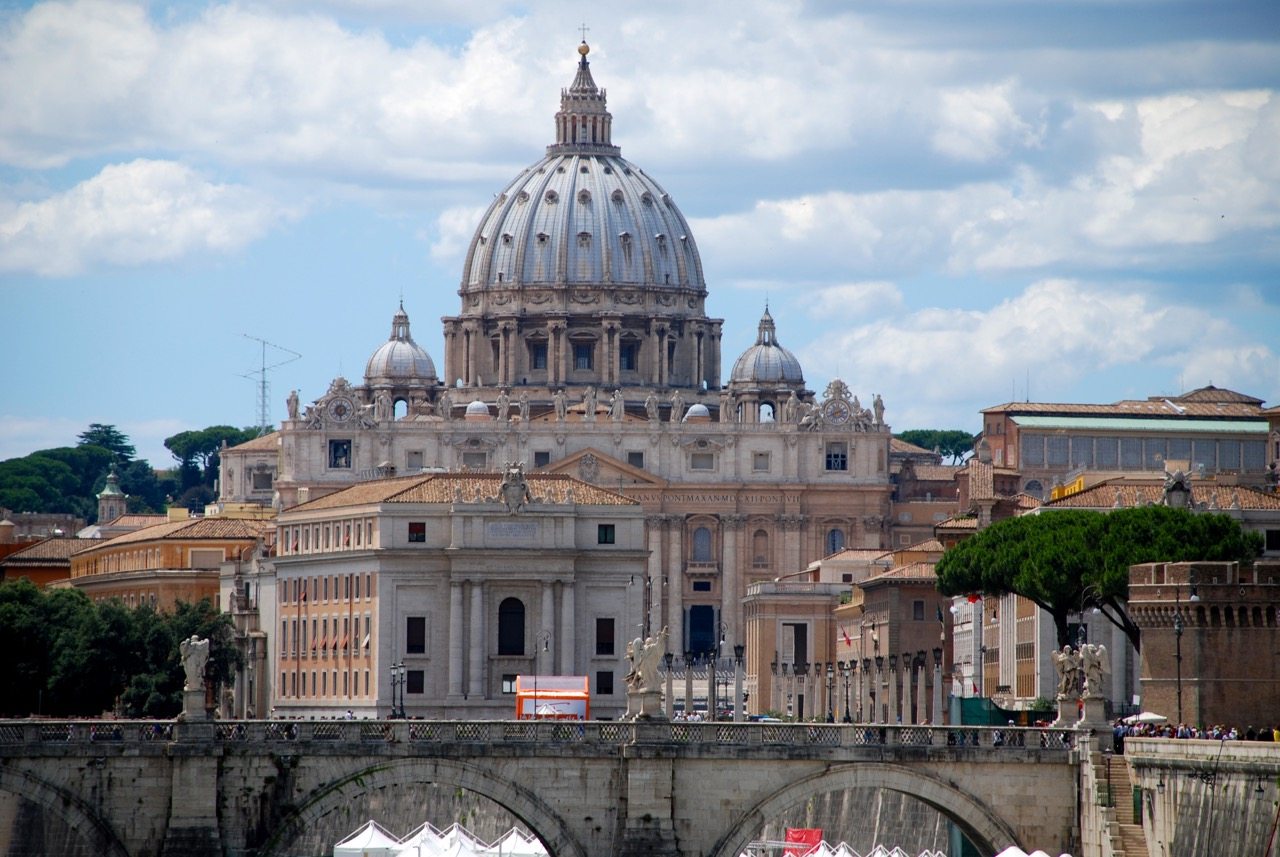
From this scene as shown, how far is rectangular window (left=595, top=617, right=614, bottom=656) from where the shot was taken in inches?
4791

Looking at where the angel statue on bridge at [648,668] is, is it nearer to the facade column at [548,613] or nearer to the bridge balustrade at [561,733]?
the bridge balustrade at [561,733]

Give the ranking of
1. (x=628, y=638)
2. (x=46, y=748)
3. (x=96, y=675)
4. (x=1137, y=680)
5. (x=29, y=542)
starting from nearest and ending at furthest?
(x=46, y=748) < (x=1137, y=680) < (x=96, y=675) < (x=628, y=638) < (x=29, y=542)

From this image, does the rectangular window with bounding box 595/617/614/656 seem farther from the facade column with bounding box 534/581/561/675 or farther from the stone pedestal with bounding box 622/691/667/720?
the stone pedestal with bounding box 622/691/667/720

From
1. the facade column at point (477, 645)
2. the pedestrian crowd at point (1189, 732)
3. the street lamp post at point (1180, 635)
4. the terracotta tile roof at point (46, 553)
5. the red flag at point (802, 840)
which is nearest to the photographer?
the pedestrian crowd at point (1189, 732)

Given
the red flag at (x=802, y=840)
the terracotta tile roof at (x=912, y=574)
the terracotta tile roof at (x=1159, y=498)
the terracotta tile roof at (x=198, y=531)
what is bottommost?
the red flag at (x=802, y=840)

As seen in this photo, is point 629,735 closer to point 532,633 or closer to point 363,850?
point 363,850

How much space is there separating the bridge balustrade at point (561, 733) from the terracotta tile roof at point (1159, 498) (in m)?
29.0

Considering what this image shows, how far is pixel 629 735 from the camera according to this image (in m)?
73.8

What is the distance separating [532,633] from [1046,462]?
71237 mm

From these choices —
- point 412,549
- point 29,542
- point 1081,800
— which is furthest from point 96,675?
point 29,542

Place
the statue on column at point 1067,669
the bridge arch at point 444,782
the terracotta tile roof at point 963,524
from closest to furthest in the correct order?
the bridge arch at point 444,782, the statue on column at point 1067,669, the terracotta tile roof at point 963,524

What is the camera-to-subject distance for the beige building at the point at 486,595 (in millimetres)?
120688


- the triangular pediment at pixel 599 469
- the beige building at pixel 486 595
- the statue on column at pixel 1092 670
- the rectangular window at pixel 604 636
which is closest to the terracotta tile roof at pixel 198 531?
the beige building at pixel 486 595

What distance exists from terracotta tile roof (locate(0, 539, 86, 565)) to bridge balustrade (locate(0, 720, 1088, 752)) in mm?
91276
